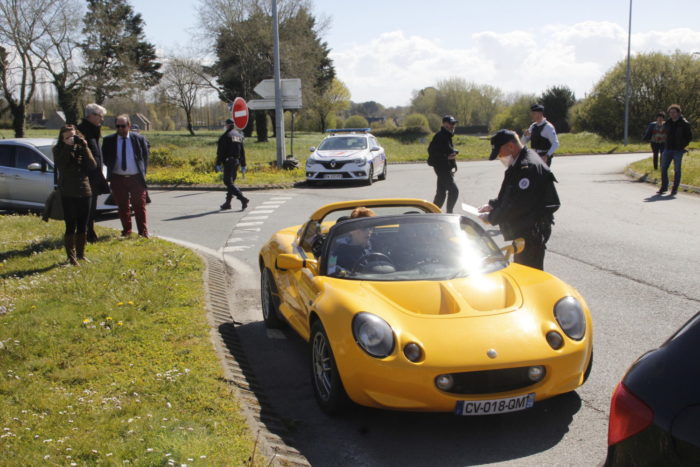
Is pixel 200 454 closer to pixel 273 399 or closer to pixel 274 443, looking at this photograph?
pixel 274 443

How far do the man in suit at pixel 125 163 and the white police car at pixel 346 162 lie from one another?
10143 millimetres

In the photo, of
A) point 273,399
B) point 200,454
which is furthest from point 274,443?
point 273,399

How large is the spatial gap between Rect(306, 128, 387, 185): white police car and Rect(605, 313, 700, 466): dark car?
18.0 metres

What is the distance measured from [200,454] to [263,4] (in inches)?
1846

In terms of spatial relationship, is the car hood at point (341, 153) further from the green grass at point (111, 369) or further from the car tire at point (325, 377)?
the car tire at point (325, 377)

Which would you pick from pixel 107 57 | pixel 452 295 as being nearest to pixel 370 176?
pixel 452 295

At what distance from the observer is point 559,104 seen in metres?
66.8

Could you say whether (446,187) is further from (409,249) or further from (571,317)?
(571,317)

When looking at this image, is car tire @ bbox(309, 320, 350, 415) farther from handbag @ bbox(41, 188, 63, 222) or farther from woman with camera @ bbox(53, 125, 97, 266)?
handbag @ bbox(41, 188, 63, 222)

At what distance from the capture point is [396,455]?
3801 millimetres

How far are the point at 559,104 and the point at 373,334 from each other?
67.5 meters

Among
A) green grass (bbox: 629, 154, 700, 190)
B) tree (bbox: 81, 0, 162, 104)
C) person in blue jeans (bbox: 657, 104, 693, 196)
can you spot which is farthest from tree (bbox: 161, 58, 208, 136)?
person in blue jeans (bbox: 657, 104, 693, 196)

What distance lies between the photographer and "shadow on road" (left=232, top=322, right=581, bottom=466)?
3764 mm

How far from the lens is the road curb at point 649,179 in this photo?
16.3 m
